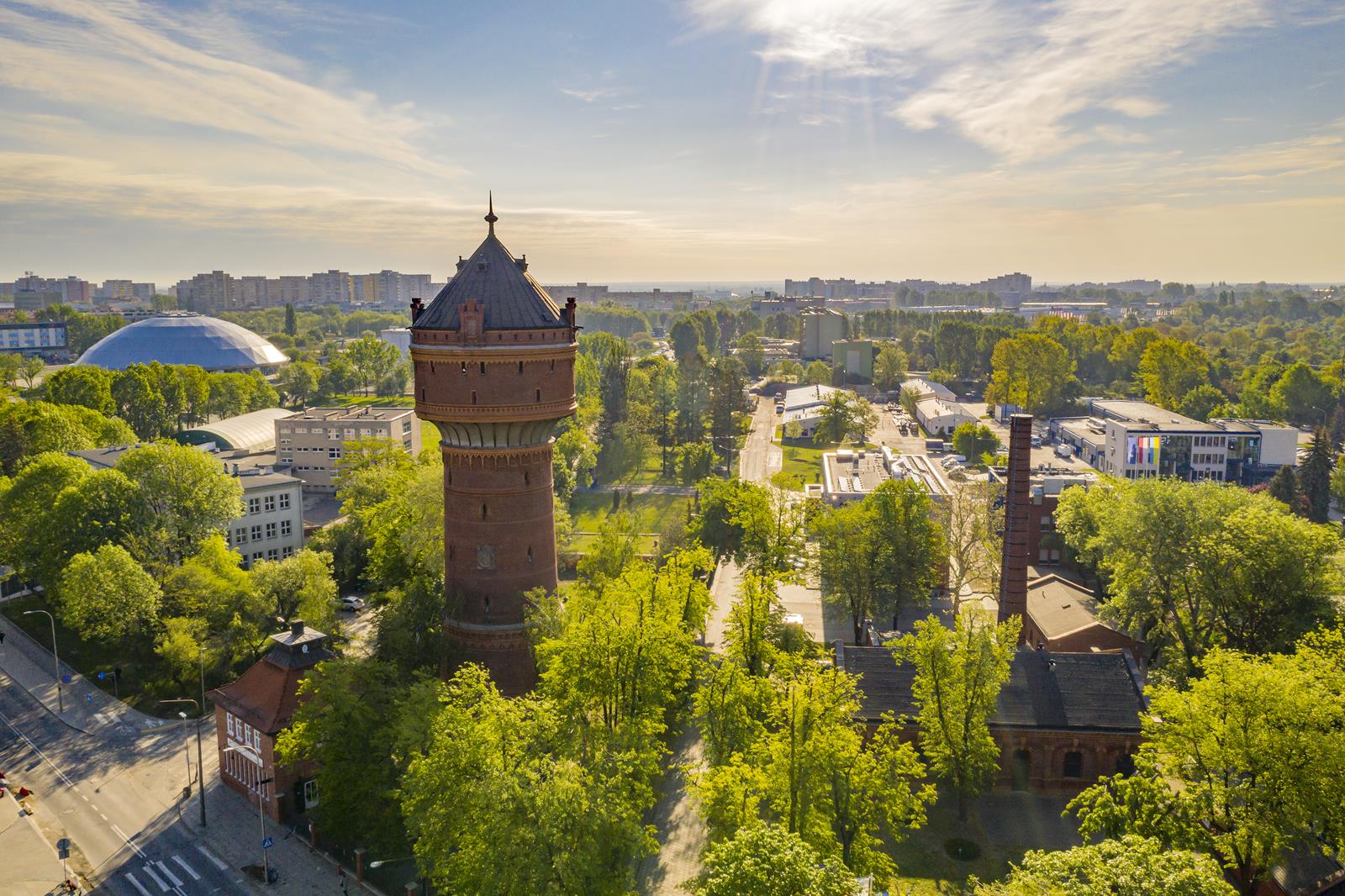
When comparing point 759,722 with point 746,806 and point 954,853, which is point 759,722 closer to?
point 746,806

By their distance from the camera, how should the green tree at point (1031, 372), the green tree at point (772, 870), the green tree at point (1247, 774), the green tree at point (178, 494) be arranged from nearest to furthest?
the green tree at point (772, 870), the green tree at point (1247, 774), the green tree at point (178, 494), the green tree at point (1031, 372)

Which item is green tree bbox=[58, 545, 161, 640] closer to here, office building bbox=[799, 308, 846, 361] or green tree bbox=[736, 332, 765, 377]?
green tree bbox=[736, 332, 765, 377]

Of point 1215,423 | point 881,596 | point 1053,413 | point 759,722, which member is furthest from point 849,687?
point 1053,413

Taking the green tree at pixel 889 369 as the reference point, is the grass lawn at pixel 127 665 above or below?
below

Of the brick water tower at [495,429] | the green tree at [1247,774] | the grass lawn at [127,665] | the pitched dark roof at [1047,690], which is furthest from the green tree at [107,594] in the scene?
the green tree at [1247,774]

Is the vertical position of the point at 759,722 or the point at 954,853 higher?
the point at 759,722

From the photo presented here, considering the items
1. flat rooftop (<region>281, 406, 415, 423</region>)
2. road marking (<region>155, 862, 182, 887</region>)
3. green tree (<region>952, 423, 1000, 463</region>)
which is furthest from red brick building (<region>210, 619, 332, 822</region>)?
green tree (<region>952, 423, 1000, 463</region>)

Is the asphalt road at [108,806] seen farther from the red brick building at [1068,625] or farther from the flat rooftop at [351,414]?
the flat rooftop at [351,414]
